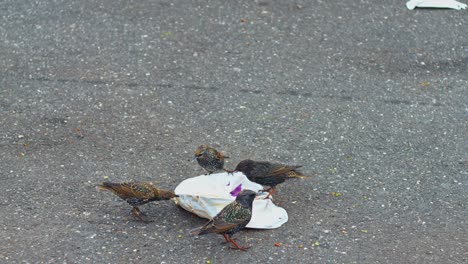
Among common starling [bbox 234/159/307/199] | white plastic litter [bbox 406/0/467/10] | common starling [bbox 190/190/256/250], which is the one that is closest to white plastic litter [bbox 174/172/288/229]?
common starling [bbox 234/159/307/199]

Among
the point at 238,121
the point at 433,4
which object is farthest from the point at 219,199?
the point at 433,4

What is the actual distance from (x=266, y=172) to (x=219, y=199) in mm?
469

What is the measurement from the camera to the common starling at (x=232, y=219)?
5281 millimetres

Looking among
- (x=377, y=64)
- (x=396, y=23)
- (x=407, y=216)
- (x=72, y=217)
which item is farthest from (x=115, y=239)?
(x=396, y=23)

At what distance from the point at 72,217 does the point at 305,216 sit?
164cm

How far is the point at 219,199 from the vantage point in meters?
5.61

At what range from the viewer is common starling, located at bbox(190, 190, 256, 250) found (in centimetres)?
528

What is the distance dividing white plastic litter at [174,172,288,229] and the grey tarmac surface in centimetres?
9

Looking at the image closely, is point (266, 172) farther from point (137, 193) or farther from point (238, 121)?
point (238, 121)

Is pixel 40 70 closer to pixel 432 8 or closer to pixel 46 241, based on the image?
pixel 46 241

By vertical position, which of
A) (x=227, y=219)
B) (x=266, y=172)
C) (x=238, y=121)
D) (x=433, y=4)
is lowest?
(x=227, y=219)

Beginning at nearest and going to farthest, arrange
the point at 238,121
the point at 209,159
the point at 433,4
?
the point at 209,159
the point at 238,121
the point at 433,4

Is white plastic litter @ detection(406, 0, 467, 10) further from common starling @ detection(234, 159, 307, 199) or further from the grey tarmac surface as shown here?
common starling @ detection(234, 159, 307, 199)

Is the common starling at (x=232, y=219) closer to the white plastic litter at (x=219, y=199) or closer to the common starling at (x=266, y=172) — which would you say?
the white plastic litter at (x=219, y=199)
